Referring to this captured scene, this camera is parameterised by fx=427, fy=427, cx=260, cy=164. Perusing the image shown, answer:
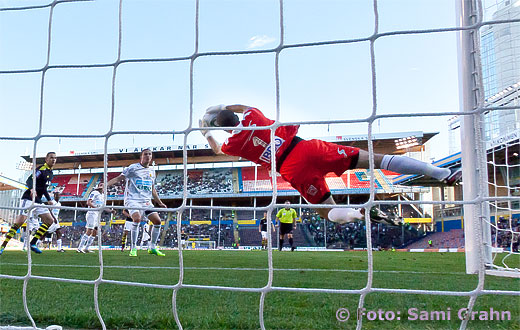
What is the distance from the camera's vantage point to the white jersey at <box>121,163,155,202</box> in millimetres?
7277

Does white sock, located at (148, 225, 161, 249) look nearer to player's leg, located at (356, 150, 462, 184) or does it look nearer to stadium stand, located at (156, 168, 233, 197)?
player's leg, located at (356, 150, 462, 184)

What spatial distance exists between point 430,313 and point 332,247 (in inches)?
714

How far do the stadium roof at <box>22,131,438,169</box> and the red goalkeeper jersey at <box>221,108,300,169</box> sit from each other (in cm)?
2072

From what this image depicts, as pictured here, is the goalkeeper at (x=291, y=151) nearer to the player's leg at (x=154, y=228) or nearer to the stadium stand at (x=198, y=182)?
the player's leg at (x=154, y=228)

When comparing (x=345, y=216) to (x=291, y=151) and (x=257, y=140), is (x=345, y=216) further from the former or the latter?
(x=257, y=140)

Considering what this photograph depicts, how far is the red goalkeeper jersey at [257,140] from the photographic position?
3229mm

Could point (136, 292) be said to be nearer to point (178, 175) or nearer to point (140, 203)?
point (140, 203)

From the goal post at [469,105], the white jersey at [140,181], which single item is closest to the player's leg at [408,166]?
the goal post at [469,105]

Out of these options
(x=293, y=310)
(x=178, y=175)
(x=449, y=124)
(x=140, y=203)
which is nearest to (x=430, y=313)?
(x=293, y=310)

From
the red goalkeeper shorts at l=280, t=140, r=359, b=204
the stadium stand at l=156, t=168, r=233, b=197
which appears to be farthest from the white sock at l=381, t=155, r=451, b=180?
the stadium stand at l=156, t=168, r=233, b=197

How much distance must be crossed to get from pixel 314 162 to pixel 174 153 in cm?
2348

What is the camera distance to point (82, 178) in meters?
28.0

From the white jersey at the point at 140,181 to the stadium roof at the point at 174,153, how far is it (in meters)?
17.7

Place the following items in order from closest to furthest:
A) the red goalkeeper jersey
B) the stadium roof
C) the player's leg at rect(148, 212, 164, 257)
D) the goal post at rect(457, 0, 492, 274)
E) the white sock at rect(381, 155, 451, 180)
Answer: the white sock at rect(381, 155, 451, 180) → the red goalkeeper jersey → the goal post at rect(457, 0, 492, 274) → the player's leg at rect(148, 212, 164, 257) → the stadium roof
